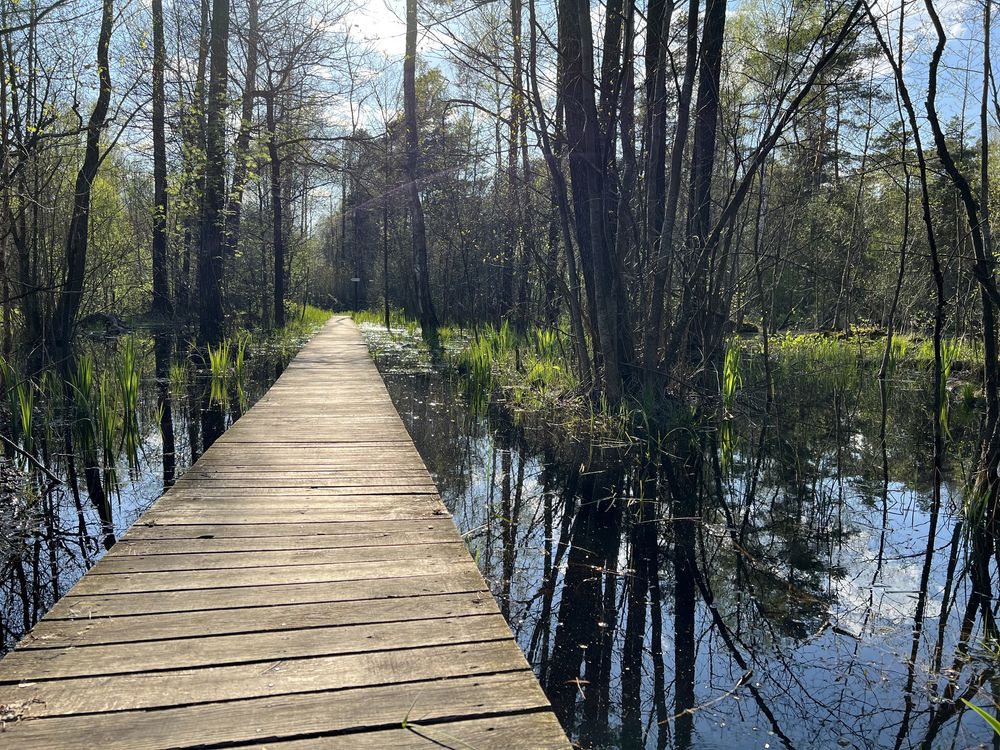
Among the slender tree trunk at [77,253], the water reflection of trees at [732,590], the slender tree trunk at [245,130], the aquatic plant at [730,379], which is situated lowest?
the water reflection of trees at [732,590]

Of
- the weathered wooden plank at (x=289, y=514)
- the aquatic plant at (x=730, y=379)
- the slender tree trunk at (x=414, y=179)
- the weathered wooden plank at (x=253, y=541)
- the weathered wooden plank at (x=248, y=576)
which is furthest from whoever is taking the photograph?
the slender tree trunk at (x=414, y=179)

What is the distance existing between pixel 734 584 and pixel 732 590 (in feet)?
0.24

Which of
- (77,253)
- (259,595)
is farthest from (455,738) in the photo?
(77,253)

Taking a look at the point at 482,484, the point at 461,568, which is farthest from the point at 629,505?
the point at 461,568

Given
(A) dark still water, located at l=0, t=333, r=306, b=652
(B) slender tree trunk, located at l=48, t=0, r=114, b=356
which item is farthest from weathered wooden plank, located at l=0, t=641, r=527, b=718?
(B) slender tree trunk, located at l=48, t=0, r=114, b=356

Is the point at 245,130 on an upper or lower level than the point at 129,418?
upper

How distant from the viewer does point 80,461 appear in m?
4.59

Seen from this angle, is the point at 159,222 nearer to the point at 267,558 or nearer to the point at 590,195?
the point at 590,195

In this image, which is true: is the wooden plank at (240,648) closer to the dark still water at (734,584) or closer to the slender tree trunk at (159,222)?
the dark still water at (734,584)

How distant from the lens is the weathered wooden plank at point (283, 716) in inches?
53.8

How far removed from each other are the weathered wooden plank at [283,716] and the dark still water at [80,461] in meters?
1.30

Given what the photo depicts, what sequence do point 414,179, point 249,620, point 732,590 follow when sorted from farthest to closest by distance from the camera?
point 414,179 < point 732,590 < point 249,620

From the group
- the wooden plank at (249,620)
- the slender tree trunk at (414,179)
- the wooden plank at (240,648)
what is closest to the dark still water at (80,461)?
the wooden plank at (249,620)

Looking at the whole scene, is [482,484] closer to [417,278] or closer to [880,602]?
[880,602]
